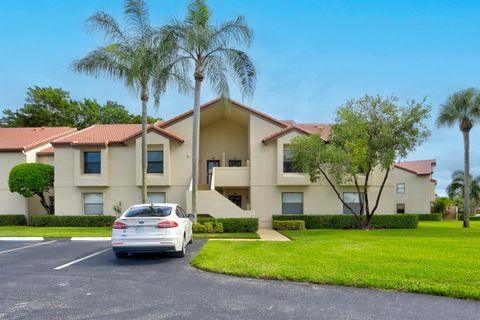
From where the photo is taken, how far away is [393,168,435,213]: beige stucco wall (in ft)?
134

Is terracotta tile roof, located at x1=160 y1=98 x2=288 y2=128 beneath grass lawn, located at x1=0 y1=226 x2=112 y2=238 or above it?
above

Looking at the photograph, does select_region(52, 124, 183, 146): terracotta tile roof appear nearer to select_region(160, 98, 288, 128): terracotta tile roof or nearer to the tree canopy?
select_region(160, 98, 288, 128): terracotta tile roof

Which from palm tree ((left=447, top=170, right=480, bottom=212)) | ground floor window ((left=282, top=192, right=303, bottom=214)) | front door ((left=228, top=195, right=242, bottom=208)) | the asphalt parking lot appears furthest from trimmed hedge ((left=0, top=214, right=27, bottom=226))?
palm tree ((left=447, top=170, right=480, bottom=212))

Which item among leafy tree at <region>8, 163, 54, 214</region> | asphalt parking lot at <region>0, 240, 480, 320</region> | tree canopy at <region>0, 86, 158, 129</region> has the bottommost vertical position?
asphalt parking lot at <region>0, 240, 480, 320</region>

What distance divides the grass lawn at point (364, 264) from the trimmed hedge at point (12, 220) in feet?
61.6

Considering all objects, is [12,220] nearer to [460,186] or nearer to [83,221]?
[83,221]

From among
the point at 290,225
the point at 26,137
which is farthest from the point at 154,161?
the point at 26,137

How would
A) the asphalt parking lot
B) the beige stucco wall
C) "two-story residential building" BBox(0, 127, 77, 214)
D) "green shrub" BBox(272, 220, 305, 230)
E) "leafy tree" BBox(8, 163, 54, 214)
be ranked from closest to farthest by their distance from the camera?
the asphalt parking lot → "green shrub" BBox(272, 220, 305, 230) → "leafy tree" BBox(8, 163, 54, 214) → "two-story residential building" BBox(0, 127, 77, 214) → the beige stucco wall

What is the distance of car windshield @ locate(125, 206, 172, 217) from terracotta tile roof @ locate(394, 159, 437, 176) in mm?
35342

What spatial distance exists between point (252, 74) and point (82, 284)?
12895mm

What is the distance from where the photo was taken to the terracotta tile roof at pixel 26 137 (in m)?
26.3

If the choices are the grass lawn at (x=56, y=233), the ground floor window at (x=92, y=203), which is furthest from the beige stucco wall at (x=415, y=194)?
the grass lawn at (x=56, y=233)

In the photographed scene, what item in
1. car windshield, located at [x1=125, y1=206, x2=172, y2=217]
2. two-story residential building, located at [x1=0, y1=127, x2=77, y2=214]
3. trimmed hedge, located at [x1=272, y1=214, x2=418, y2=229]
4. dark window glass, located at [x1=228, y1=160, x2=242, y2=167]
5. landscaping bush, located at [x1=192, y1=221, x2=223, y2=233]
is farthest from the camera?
dark window glass, located at [x1=228, y1=160, x2=242, y2=167]

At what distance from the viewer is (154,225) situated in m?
9.92
